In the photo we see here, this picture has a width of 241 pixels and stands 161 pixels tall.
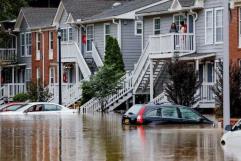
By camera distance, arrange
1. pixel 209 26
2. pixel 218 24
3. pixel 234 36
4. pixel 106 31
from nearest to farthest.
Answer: pixel 234 36 → pixel 218 24 → pixel 209 26 → pixel 106 31

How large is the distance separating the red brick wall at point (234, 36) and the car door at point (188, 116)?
461 inches

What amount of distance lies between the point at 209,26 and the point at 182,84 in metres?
7.20

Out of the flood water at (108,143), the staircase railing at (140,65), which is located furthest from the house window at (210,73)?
the flood water at (108,143)

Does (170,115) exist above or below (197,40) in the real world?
below

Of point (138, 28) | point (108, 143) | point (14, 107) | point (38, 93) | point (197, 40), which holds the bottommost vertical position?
Answer: point (108, 143)

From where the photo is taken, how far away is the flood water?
2431 centimetres

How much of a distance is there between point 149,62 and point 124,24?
23.8 ft

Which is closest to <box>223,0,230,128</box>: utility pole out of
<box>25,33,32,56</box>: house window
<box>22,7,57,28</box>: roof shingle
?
<box>22,7,57,28</box>: roof shingle

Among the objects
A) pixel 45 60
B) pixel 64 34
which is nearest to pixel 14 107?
pixel 64 34

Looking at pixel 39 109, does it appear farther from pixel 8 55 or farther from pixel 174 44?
pixel 8 55

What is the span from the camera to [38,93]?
6469 centimetres

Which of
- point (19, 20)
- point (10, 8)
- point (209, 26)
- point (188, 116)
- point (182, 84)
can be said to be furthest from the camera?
point (10, 8)

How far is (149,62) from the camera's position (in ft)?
180

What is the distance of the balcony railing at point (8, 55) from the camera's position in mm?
76438
